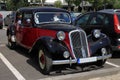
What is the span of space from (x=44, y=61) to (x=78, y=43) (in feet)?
3.23

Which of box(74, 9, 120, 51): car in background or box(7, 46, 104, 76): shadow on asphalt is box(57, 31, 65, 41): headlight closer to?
box(7, 46, 104, 76): shadow on asphalt

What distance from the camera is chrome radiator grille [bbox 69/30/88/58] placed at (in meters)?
8.03

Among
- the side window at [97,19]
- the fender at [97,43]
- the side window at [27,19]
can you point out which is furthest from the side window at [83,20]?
the fender at [97,43]

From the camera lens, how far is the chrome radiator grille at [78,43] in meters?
8.03

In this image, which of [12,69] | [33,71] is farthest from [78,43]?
[12,69]

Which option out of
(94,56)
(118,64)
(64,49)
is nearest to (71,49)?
(64,49)

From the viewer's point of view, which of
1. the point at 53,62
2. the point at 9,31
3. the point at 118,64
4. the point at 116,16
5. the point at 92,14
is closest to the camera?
the point at 53,62

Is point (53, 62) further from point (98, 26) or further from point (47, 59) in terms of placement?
point (98, 26)

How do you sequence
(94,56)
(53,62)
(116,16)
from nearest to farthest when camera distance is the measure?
(53,62), (94,56), (116,16)

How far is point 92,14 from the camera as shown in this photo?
1113cm

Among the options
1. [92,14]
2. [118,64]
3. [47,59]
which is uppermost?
[92,14]

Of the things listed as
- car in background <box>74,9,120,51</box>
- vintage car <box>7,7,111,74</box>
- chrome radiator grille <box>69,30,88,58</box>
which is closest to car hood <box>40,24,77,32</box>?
vintage car <box>7,7,111,74</box>

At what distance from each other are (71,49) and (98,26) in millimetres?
2900

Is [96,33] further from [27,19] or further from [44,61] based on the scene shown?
[27,19]
